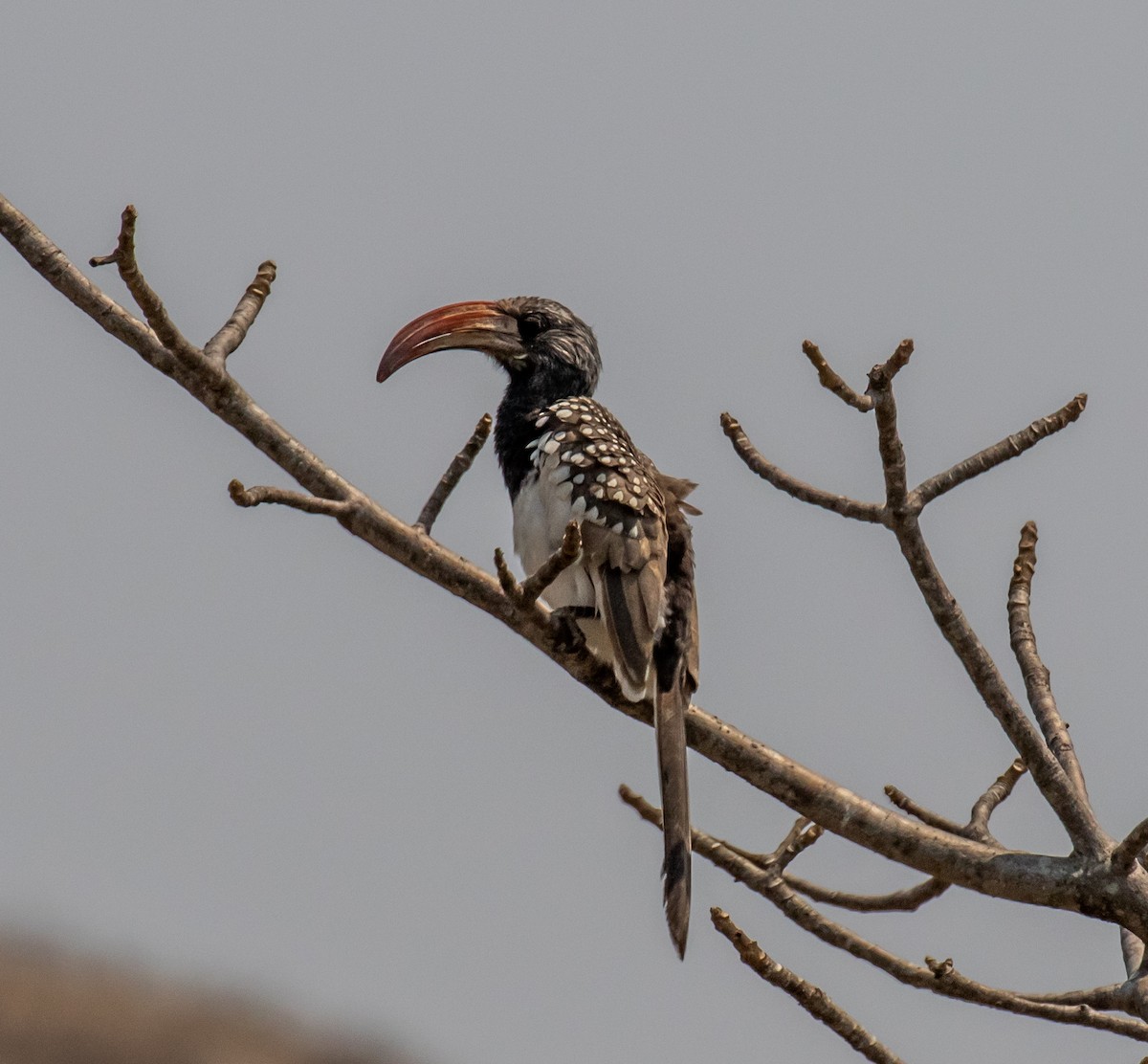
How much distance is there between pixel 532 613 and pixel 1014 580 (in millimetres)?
1223

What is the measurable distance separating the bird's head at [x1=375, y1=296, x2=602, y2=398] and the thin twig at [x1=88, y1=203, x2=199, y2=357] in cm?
183

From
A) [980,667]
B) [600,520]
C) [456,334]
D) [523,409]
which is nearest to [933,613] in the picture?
[980,667]

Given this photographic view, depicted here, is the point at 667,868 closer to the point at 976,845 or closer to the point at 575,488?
the point at 976,845

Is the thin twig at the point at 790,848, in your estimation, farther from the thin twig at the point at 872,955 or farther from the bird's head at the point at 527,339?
the bird's head at the point at 527,339

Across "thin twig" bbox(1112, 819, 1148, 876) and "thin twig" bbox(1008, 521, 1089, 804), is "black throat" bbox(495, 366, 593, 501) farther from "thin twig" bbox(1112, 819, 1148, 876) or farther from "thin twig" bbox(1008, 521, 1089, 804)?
"thin twig" bbox(1112, 819, 1148, 876)

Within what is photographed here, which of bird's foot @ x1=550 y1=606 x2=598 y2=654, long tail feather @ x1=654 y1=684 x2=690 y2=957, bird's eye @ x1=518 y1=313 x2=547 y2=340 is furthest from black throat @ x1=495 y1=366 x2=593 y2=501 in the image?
long tail feather @ x1=654 y1=684 x2=690 y2=957

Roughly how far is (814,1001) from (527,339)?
2946 millimetres

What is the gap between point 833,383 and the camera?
334cm

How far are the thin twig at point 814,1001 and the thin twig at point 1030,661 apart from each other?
88cm

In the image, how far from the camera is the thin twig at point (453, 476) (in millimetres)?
3658

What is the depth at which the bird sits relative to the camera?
3924 millimetres

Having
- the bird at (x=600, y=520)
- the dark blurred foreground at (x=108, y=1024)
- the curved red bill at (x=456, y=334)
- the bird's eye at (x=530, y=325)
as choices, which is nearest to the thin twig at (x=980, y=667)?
the bird at (x=600, y=520)

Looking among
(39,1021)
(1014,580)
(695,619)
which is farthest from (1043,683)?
(39,1021)

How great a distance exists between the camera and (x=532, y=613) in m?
3.27
